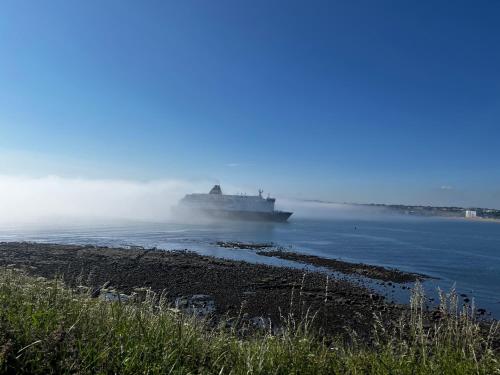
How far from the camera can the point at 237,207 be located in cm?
8669

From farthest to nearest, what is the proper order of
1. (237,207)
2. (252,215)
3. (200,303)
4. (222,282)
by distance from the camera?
(237,207), (252,215), (222,282), (200,303)

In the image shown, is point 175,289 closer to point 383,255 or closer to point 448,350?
point 448,350

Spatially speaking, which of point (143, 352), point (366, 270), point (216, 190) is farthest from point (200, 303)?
point (216, 190)

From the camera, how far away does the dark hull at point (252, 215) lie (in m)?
82.5

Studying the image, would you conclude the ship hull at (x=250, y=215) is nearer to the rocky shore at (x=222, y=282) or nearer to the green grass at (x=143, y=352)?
the rocky shore at (x=222, y=282)

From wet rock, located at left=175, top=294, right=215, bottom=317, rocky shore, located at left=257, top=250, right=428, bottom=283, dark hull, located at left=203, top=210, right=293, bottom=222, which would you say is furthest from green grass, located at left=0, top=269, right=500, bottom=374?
dark hull, located at left=203, top=210, right=293, bottom=222

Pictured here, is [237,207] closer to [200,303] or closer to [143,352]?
[200,303]

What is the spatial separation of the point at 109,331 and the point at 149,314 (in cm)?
129

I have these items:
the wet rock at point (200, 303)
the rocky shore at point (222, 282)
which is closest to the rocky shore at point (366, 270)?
the rocky shore at point (222, 282)

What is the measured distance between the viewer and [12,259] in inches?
864

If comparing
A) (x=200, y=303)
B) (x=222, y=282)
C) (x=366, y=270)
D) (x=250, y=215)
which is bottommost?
(x=366, y=270)

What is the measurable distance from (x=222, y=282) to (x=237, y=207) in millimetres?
68394

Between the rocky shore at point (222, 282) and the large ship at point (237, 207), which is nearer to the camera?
the rocky shore at point (222, 282)

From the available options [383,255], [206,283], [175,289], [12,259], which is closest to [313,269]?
[206,283]
